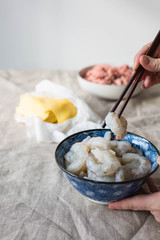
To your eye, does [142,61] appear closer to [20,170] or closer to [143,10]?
[20,170]

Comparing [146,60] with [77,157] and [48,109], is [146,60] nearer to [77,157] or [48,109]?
[77,157]

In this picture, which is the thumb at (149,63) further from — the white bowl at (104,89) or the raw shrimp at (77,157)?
the white bowl at (104,89)

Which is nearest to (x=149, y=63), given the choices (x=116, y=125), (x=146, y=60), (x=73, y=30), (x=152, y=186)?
(x=146, y=60)

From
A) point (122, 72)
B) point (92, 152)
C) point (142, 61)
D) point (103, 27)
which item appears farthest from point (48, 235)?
point (103, 27)

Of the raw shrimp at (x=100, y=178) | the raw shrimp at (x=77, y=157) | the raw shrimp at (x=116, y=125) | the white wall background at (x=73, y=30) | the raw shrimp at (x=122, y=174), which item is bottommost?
the white wall background at (x=73, y=30)

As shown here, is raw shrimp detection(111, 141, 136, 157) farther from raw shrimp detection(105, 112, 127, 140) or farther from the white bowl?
the white bowl

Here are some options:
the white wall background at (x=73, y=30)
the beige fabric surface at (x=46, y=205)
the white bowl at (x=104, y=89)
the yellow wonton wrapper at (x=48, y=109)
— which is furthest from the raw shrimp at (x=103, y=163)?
the white wall background at (x=73, y=30)
